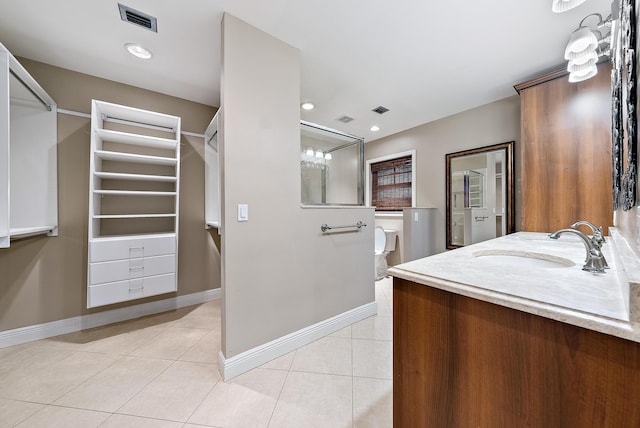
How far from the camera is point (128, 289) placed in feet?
6.70

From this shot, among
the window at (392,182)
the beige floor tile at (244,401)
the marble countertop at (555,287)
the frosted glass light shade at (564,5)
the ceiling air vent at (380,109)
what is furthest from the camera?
the window at (392,182)

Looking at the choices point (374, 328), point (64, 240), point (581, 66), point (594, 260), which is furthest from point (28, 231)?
point (581, 66)

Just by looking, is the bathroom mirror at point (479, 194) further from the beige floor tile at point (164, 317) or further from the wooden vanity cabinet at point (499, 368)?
the beige floor tile at point (164, 317)

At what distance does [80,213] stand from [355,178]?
2723 millimetres

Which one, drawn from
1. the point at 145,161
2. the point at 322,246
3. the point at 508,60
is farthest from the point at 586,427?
the point at 145,161

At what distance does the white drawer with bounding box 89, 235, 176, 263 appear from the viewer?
6.31 ft

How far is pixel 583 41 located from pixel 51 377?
3.91 meters

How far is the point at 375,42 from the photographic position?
181 centimetres

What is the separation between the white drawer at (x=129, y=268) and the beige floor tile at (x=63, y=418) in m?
0.91

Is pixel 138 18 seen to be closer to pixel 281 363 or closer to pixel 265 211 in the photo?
pixel 265 211

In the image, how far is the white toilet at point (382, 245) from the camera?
3.54m

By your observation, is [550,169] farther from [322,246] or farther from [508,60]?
[322,246]

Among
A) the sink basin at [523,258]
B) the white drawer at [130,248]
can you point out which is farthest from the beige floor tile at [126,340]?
the sink basin at [523,258]

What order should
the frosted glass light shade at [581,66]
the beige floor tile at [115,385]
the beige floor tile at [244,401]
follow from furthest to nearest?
the frosted glass light shade at [581,66] → the beige floor tile at [115,385] → the beige floor tile at [244,401]
